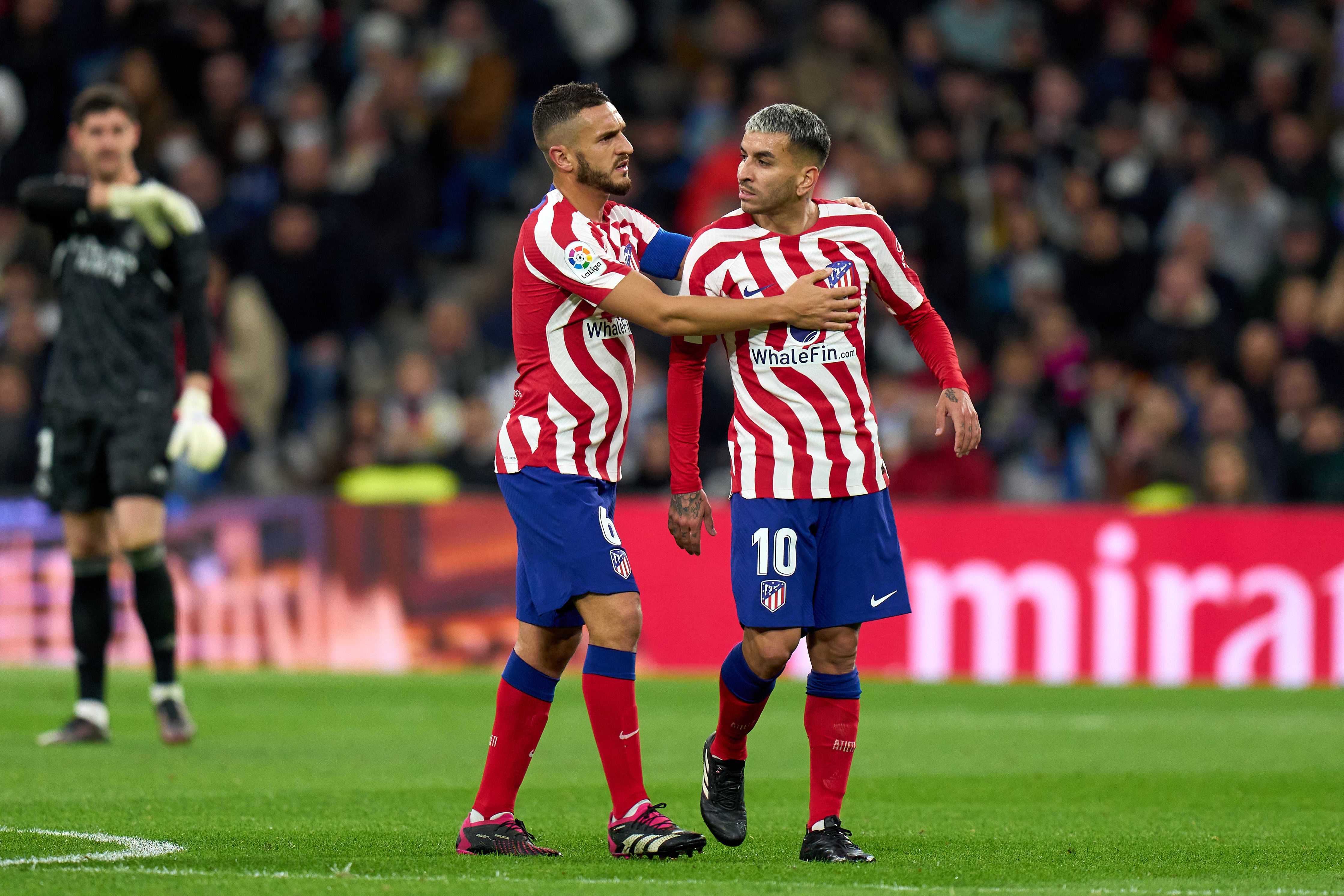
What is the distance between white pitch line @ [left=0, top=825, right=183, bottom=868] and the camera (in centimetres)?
486

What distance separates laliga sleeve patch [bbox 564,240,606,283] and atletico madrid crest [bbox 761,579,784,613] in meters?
0.98

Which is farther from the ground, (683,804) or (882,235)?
(882,235)

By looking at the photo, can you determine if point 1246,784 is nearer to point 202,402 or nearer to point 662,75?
point 202,402

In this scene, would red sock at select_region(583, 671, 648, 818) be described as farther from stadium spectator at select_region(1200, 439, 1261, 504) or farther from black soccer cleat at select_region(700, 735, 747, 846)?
stadium spectator at select_region(1200, 439, 1261, 504)

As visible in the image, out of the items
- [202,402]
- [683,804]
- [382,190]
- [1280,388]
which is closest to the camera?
[683,804]

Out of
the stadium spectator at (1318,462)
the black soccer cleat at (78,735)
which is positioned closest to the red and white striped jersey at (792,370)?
the black soccer cleat at (78,735)

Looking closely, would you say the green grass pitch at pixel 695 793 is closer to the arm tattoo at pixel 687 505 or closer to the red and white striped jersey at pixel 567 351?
the arm tattoo at pixel 687 505

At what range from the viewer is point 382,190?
586 inches

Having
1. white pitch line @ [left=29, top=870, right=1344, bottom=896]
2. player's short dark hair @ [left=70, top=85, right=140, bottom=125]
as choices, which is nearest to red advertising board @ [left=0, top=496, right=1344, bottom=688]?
player's short dark hair @ [left=70, top=85, right=140, bottom=125]

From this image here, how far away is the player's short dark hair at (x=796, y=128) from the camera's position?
17.4 ft

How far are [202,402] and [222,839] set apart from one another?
2.78m

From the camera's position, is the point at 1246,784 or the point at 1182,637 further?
the point at 1182,637

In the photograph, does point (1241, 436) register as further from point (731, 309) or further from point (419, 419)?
point (731, 309)

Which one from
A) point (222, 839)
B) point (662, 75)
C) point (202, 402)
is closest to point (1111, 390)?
point (662, 75)
